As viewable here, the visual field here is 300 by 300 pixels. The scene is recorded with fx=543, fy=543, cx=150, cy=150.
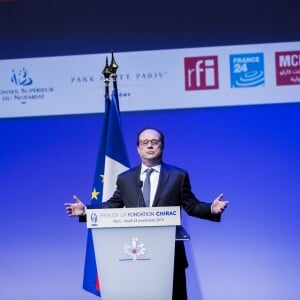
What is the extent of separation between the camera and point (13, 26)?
4.94 metres

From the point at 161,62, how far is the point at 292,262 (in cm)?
205

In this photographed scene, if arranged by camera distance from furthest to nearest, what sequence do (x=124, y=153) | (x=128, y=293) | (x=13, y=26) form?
1. (x=13, y=26)
2. (x=124, y=153)
3. (x=128, y=293)

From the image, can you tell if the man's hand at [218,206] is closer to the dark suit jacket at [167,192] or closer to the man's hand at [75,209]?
the dark suit jacket at [167,192]

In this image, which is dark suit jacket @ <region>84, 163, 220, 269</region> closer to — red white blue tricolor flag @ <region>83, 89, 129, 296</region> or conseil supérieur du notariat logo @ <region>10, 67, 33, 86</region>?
red white blue tricolor flag @ <region>83, 89, 129, 296</region>

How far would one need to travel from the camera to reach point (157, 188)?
9.18ft

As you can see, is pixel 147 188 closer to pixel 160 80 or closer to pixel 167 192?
pixel 167 192

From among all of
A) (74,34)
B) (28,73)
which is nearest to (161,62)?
(74,34)

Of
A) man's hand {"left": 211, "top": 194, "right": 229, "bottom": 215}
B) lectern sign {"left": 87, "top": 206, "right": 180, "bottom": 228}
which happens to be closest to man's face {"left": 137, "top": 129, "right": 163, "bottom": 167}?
man's hand {"left": 211, "top": 194, "right": 229, "bottom": 215}

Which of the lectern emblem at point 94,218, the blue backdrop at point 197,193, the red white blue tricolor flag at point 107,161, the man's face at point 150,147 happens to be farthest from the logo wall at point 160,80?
the lectern emblem at point 94,218

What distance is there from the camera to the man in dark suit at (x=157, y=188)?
275 centimetres

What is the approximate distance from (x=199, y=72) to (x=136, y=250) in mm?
2660

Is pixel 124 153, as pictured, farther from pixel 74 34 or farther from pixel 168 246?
pixel 168 246

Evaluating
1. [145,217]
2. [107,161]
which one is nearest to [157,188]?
[145,217]

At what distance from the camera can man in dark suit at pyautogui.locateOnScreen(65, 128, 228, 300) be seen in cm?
275
